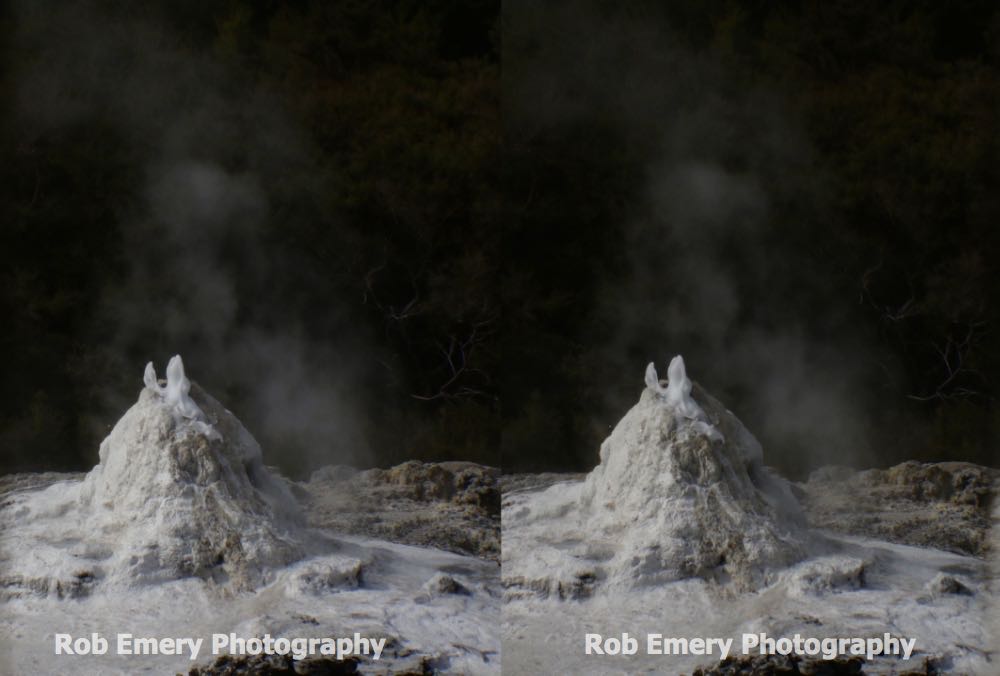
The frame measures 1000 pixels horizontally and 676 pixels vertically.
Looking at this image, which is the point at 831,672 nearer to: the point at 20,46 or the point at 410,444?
the point at 410,444

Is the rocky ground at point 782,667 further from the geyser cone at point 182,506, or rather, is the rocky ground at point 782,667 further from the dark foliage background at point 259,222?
the geyser cone at point 182,506

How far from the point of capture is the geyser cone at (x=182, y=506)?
5.27m

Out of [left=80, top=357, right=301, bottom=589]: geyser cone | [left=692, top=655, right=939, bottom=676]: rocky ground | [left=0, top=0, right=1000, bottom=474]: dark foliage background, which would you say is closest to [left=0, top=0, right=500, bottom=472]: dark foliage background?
[left=0, top=0, right=1000, bottom=474]: dark foliage background

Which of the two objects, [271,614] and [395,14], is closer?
[271,614]

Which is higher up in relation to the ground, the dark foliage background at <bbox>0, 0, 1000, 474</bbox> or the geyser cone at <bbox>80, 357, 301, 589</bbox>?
the dark foliage background at <bbox>0, 0, 1000, 474</bbox>

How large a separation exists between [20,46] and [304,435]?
1602mm

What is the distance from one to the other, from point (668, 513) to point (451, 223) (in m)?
1.19

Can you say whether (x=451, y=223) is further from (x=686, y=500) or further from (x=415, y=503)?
(x=686, y=500)

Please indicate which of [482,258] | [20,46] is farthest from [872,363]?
[20,46]

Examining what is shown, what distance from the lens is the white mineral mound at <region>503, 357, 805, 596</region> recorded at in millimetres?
5320

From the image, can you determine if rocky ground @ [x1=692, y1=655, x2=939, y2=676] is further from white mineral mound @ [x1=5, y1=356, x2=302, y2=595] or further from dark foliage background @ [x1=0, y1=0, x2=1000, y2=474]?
white mineral mound @ [x1=5, y1=356, x2=302, y2=595]

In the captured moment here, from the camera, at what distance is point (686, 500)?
5.34 meters

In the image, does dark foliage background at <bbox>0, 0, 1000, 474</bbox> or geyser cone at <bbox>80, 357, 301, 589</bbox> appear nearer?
geyser cone at <bbox>80, 357, 301, 589</bbox>

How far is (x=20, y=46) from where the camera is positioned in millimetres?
5734
